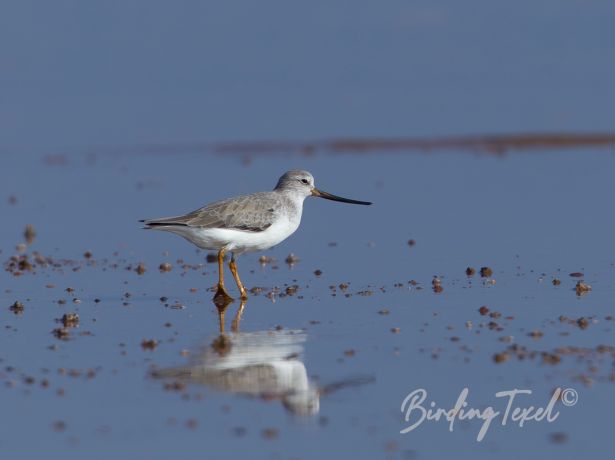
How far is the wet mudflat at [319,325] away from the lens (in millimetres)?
9008

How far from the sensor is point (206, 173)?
85.5ft

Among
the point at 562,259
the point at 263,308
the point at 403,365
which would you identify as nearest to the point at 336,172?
→ the point at 562,259

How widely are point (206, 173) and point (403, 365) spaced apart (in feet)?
52.1

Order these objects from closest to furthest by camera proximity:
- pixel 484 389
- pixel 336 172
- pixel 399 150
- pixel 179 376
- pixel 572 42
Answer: pixel 484 389, pixel 179 376, pixel 336 172, pixel 399 150, pixel 572 42

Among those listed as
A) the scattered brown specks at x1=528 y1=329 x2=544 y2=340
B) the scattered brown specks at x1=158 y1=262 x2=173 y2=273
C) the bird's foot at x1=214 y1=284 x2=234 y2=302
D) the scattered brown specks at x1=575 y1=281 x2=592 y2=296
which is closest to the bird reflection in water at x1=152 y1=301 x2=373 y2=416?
the bird's foot at x1=214 y1=284 x2=234 y2=302

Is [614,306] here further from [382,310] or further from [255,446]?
[255,446]

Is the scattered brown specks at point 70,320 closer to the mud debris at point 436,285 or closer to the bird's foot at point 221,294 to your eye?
the bird's foot at point 221,294

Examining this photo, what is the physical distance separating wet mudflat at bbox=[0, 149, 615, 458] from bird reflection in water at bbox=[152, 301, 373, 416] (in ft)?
0.10

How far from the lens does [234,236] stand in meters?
14.2

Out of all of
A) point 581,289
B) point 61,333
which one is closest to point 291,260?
point 581,289

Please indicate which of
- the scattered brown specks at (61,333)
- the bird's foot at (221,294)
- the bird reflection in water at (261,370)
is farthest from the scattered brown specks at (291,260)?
the scattered brown specks at (61,333)

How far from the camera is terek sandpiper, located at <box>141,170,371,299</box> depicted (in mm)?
14156

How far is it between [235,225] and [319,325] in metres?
2.34

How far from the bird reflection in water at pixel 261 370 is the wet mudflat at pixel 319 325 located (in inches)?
1.2
